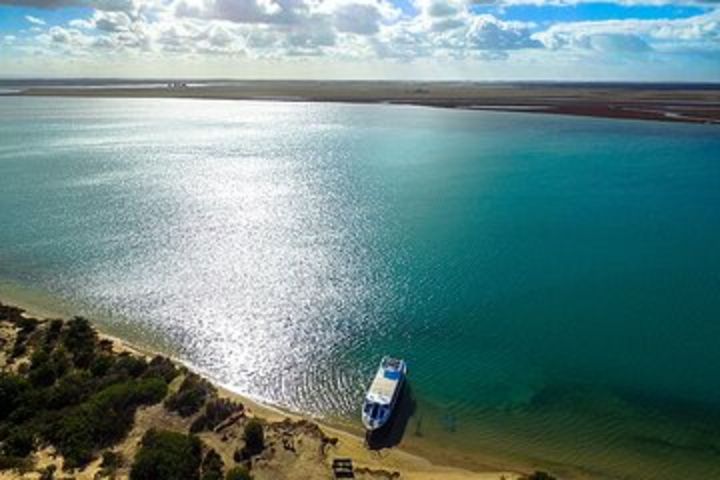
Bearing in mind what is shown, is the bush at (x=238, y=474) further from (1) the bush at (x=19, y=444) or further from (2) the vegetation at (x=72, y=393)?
(1) the bush at (x=19, y=444)

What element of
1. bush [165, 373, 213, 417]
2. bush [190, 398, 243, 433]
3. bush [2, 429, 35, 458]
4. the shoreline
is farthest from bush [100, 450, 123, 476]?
bush [165, 373, 213, 417]

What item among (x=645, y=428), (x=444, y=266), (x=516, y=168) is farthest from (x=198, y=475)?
(x=516, y=168)

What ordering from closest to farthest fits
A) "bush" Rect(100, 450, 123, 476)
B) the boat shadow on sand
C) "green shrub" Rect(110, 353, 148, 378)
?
"bush" Rect(100, 450, 123, 476) < the boat shadow on sand < "green shrub" Rect(110, 353, 148, 378)

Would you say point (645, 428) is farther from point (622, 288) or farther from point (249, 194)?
point (249, 194)

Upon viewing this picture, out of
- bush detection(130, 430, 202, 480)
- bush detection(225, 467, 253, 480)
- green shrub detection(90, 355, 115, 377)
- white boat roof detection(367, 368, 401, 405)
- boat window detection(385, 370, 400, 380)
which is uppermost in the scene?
bush detection(130, 430, 202, 480)

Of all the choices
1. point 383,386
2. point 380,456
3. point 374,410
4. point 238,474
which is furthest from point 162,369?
point 380,456

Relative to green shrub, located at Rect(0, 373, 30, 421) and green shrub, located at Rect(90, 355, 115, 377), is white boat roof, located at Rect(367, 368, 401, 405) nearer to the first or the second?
green shrub, located at Rect(90, 355, 115, 377)
